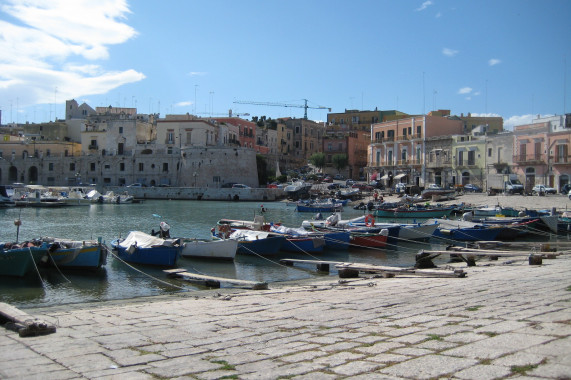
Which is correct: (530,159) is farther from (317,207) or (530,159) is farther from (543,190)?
(317,207)

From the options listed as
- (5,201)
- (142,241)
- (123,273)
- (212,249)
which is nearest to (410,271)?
(212,249)

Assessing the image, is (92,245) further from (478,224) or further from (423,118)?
(423,118)

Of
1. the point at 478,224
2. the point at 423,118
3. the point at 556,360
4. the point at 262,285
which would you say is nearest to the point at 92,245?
the point at 262,285

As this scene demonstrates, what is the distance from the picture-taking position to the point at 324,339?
6254 millimetres

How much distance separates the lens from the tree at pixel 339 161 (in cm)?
8144

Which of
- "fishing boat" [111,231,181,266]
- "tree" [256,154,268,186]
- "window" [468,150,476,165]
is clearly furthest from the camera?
"tree" [256,154,268,186]

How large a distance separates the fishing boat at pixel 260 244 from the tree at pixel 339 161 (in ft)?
195

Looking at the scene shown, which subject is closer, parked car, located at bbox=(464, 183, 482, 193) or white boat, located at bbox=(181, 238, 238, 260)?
white boat, located at bbox=(181, 238, 238, 260)

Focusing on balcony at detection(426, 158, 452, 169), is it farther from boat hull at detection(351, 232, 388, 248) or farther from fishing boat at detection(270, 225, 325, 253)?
fishing boat at detection(270, 225, 325, 253)

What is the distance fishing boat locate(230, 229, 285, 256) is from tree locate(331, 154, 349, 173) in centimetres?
5954

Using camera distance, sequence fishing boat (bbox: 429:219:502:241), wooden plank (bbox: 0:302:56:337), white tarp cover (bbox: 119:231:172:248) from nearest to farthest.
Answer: wooden plank (bbox: 0:302:56:337)
white tarp cover (bbox: 119:231:172:248)
fishing boat (bbox: 429:219:502:241)

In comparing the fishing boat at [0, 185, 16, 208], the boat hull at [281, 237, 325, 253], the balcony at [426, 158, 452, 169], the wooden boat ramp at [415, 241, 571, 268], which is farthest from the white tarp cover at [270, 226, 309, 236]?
the fishing boat at [0, 185, 16, 208]

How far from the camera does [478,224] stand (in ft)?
92.7

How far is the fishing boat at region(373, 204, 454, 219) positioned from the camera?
4022cm
